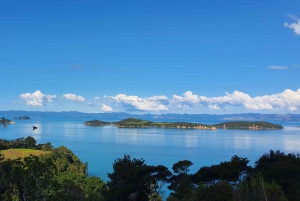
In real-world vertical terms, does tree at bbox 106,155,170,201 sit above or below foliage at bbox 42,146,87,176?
above

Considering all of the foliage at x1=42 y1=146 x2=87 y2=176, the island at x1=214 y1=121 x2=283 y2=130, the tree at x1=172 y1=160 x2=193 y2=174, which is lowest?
the foliage at x1=42 y1=146 x2=87 y2=176

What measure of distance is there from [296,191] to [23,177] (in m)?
11.3

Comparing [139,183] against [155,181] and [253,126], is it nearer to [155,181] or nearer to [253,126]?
[155,181]

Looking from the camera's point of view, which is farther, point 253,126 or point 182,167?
point 253,126

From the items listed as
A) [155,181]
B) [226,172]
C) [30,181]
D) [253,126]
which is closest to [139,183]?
[155,181]

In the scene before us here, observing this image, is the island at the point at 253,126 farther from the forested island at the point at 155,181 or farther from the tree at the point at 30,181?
the tree at the point at 30,181

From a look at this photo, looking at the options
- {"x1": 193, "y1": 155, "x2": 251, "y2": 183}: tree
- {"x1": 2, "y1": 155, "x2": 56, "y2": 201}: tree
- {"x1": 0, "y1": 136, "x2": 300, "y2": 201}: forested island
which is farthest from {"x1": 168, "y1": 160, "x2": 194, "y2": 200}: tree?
{"x1": 2, "y1": 155, "x2": 56, "y2": 201}: tree

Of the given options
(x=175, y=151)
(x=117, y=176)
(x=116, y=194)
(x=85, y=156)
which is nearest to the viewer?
(x=116, y=194)

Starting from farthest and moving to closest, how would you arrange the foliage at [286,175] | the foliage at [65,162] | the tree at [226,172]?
the foliage at [65,162]
the tree at [226,172]
the foliage at [286,175]

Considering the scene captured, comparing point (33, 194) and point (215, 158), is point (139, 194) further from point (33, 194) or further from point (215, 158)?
point (215, 158)

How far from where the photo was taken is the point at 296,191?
12.0 metres

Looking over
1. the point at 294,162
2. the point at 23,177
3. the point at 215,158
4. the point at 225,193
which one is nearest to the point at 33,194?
the point at 23,177

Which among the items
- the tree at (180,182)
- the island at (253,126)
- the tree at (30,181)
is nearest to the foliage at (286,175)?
the tree at (180,182)

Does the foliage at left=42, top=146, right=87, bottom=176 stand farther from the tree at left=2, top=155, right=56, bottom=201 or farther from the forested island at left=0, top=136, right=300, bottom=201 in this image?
the tree at left=2, top=155, right=56, bottom=201
